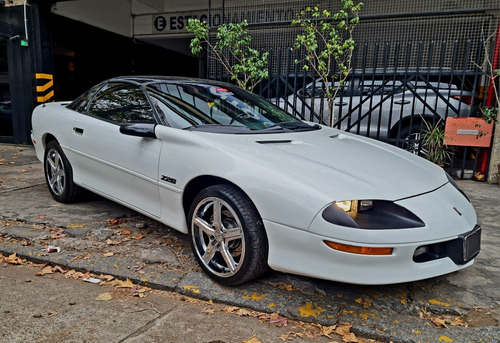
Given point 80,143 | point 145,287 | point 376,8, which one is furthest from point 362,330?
point 376,8

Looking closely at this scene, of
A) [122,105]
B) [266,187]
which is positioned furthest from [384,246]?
[122,105]

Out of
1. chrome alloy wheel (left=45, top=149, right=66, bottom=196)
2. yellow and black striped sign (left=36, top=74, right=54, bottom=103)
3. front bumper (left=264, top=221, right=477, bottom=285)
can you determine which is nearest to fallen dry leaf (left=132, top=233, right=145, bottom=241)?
chrome alloy wheel (left=45, top=149, right=66, bottom=196)

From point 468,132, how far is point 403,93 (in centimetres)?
115

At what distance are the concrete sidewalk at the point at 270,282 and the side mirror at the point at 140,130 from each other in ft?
3.14

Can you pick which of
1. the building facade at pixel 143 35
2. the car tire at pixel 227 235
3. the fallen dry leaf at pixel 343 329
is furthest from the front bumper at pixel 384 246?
the building facade at pixel 143 35

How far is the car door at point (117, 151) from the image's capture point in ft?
10.1

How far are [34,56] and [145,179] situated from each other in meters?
7.19

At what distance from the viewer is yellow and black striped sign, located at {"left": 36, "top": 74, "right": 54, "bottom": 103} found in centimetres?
862

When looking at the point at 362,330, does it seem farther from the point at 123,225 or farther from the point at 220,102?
the point at 123,225

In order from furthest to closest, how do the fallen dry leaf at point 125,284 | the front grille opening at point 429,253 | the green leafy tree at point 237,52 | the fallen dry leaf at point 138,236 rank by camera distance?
the green leafy tree at point 237,52 < the fallen dry leaf at point 138,236 < the fallen dry leaf at point 125,284 < the front grille opening at point 429,253

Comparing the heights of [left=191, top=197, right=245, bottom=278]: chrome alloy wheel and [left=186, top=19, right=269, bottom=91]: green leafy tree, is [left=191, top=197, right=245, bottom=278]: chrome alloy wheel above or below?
below

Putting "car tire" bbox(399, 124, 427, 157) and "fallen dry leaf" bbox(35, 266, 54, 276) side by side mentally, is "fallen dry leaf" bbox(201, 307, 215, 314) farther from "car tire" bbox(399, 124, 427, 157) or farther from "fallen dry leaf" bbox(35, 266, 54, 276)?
"car tire" bbox(399, 124, 427, 157)

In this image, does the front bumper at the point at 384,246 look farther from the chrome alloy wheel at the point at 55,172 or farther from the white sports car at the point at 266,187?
the chrome alloy wheel at the point at 55,172

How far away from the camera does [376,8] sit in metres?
7.71
